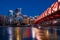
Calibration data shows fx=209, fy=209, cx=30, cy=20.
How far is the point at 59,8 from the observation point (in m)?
14.2

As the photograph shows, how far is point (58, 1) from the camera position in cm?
1430

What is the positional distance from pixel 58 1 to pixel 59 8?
506mm
